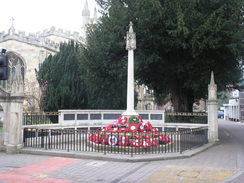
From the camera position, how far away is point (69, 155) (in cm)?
1125

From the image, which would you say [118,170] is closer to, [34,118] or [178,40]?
[34,118]

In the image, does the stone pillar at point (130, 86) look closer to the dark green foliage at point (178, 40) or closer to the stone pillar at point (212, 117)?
the dark green foliage at point (178, 40)

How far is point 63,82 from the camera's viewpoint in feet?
77.2

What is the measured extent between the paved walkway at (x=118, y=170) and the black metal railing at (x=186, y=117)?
21.7 ft

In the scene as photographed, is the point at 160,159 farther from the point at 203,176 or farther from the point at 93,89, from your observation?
the point at 93,89

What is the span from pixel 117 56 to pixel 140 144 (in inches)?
434

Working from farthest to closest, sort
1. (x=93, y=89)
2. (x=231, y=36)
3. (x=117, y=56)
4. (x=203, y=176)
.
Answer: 1. (x=93, y=89)
2. (x=117, y=56)
3. (x=231, y=36)
4. (x=203, y=176)

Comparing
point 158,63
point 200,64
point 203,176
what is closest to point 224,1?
point 200,64

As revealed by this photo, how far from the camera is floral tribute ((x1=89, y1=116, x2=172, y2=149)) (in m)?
11.5

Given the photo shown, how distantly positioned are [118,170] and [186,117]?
37.2 ft

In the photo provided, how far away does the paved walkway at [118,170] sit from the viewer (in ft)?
26.2

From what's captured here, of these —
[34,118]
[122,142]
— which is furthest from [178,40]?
[34,118]

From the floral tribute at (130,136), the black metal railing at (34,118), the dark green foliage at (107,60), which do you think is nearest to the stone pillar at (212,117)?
the floral tribute at (130,136)

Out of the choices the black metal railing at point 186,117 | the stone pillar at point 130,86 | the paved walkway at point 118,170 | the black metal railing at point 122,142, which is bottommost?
the paved walkway at point 118,170
